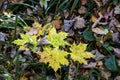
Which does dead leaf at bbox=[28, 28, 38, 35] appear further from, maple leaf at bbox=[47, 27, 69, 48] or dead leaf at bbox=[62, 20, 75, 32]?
maple leaf at bbox=[47, 27, 69, 48]

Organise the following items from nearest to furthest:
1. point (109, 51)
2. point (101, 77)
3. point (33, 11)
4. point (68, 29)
Answer: point (101, 77) → point (109, 51) → point (68, 29) → point (33, 11)

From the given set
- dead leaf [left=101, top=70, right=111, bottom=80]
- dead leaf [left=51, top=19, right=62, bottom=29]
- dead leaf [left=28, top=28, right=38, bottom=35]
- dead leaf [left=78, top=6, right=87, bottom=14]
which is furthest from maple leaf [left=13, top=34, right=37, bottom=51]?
dead leaf [left=78, top=6, right=87, bottom=14]

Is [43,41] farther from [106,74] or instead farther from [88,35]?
[106,74]

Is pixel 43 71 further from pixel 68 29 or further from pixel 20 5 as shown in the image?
pixel 20 5

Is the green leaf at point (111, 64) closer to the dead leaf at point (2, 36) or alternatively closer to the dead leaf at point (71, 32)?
the dead leaf at point (71, 32)

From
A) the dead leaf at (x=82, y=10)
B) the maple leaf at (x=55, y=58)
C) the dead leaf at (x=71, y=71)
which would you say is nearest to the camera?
the maple leaf at (x=55, y=58)

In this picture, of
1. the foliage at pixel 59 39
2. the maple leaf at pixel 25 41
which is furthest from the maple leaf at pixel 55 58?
the maple leaf at pixel 25 41

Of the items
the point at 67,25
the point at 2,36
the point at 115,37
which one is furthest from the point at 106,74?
the point at 2,36

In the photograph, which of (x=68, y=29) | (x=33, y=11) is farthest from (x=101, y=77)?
(x=33, y=11)
